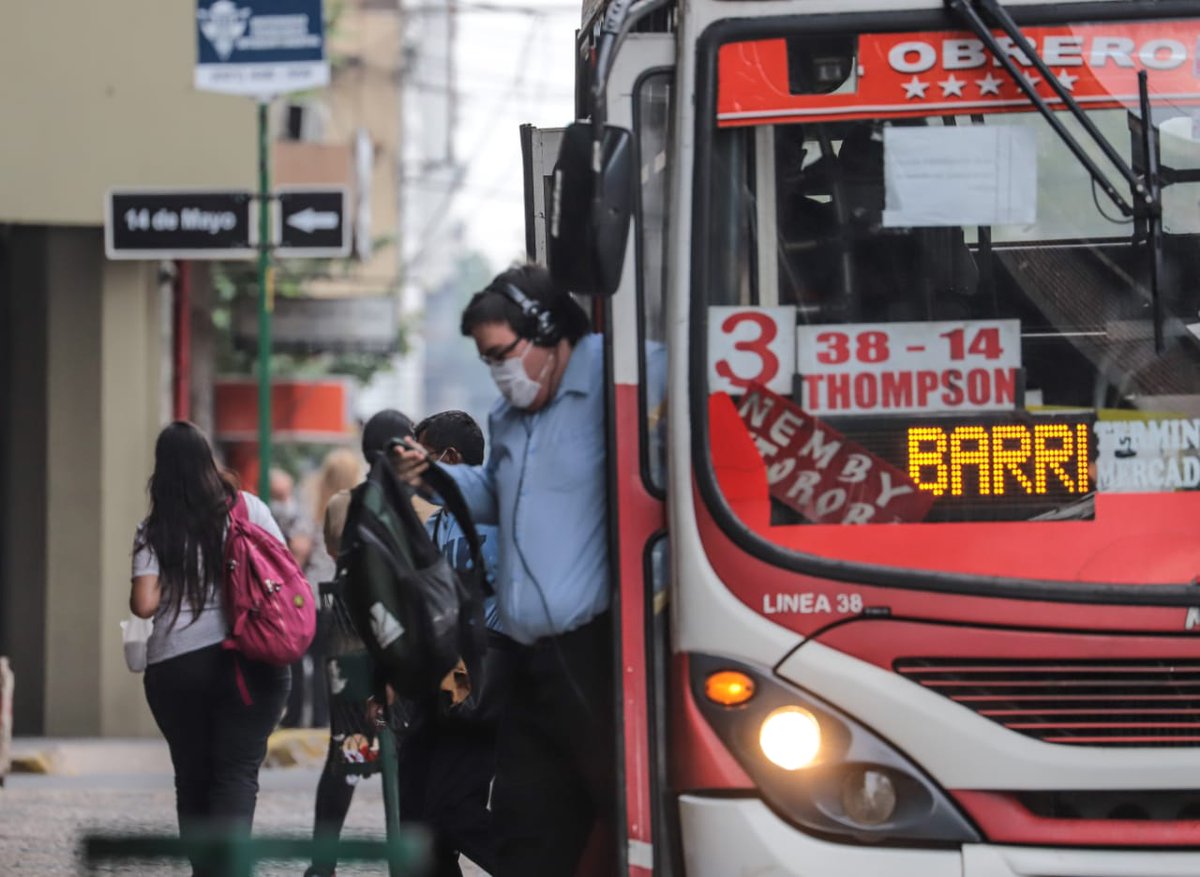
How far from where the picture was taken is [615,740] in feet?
16.2

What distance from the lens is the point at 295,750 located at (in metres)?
13.3

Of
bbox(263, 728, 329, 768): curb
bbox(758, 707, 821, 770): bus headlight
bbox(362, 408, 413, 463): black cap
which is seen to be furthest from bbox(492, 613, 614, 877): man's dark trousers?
bbox(263, 728, 329, 768): curb

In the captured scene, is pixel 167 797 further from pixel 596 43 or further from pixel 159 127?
pixel 596 43

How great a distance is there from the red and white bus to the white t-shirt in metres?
2.33

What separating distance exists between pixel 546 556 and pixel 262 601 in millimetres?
2094

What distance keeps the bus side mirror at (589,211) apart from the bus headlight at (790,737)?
40.8 inches

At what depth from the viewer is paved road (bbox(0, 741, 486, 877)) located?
891cm

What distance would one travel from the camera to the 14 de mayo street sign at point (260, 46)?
45.9 ft

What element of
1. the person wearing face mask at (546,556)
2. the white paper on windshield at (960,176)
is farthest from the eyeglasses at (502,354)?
the white paper on windshield at (960,176)

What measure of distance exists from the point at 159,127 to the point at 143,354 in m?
1.62

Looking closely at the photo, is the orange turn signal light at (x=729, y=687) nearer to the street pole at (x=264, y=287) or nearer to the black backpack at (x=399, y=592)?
the black backpack at (x=399, y=592)

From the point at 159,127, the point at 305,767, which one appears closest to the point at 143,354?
the point at 159,127

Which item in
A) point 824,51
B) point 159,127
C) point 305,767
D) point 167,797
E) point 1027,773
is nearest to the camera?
point 1027,773

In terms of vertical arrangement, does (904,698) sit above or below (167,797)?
above
